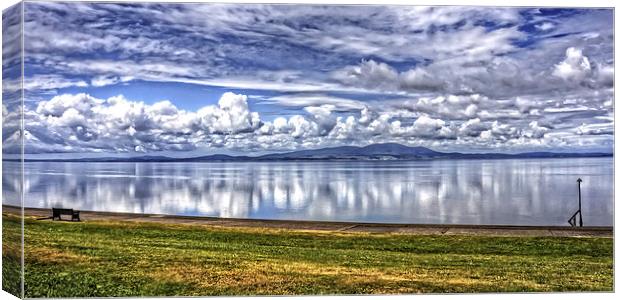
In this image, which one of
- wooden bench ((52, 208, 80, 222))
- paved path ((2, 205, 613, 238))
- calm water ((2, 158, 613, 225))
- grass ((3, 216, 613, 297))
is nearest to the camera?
grass ((3, 216, 613, 297))

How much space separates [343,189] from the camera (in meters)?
15.7

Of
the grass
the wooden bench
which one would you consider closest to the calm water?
the wooden bench

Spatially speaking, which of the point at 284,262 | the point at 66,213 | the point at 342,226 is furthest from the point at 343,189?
the point at 66,213

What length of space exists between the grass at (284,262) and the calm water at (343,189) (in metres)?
0.37

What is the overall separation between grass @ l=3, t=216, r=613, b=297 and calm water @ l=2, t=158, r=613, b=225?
1.20 ft

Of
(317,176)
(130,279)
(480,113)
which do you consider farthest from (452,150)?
(130,279)

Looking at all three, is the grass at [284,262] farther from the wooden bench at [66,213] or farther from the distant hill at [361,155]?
the distant hill at [361,155]

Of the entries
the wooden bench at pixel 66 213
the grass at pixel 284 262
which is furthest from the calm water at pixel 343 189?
the grass at pixel 284 262

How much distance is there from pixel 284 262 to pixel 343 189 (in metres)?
1.65

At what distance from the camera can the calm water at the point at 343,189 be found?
602 inches

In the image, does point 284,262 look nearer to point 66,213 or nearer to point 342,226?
point 342,226

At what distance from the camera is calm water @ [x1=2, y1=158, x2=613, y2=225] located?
50.2ft

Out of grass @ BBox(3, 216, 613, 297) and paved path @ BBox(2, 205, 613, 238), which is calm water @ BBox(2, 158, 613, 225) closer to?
paved path @ BBox(2, 205, 613, 238)

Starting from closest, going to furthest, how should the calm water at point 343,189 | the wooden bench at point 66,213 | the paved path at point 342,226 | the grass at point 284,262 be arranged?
the grass at point 284,262, the wooden bench at point 66,213, the calm water at point 343,189, the paved path at point 342,226
